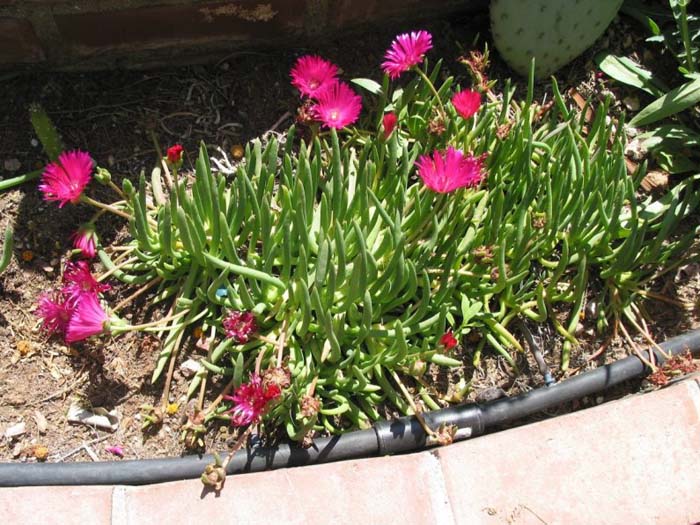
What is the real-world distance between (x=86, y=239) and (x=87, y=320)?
243 millimetres

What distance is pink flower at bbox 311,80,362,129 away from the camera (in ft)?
4.70

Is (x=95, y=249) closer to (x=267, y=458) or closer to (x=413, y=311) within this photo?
(x=267, y=458)

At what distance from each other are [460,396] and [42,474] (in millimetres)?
781

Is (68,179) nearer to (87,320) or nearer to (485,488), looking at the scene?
(87,320)

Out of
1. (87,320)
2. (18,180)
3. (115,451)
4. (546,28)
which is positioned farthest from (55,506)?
(546,28)

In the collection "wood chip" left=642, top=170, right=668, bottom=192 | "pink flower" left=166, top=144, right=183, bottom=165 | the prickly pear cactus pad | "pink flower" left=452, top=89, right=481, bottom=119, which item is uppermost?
the prickly pear cactus pad

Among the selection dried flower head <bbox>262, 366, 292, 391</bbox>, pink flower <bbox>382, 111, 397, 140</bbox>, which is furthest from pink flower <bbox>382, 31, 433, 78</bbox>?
dried flower head <bbox>262, 366, 292, 391</bbox>

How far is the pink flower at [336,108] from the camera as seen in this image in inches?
56.4

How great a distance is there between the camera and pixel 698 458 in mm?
1448

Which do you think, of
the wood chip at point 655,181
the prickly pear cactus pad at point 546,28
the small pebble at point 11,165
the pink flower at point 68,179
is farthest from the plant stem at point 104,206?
the wood chip at point 655,181

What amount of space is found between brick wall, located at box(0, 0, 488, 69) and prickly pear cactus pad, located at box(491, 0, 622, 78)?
20 cm

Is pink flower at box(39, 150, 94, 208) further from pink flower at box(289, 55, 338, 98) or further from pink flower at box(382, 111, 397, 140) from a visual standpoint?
pink flower at box(382, 111, 397, 140)

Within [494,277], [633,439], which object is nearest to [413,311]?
[494,277]

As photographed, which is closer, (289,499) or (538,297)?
(289,499)
